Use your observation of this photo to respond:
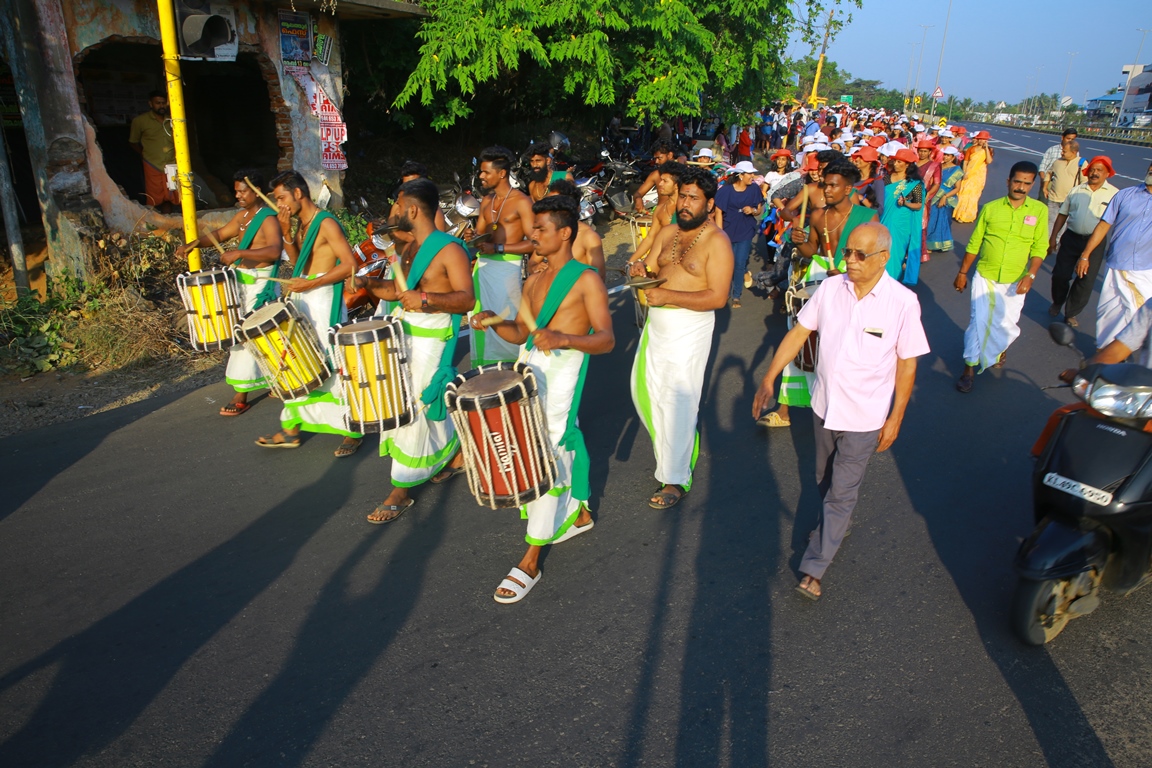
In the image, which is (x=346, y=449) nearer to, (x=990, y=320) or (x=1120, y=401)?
(x=1120, y=401)

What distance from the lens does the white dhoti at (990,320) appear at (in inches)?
275

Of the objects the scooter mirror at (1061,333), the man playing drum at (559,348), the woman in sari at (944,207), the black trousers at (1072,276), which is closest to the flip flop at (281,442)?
the man playing drum at (559,348)

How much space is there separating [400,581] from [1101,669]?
3294mm

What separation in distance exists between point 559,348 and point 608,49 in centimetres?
999

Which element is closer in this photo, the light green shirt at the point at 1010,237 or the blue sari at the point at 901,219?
the light green shirt at the point at 1010,237

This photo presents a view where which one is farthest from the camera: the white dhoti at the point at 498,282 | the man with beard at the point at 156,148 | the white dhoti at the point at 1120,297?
the man with beard at the point at 156,148

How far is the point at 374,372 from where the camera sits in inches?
181

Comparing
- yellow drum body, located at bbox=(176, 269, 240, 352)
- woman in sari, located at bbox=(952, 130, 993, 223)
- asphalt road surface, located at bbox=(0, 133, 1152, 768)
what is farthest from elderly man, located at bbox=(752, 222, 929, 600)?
woman in sari, located at bbox=(952, 130, 993, 223)

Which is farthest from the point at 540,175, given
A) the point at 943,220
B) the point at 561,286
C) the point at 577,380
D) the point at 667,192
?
the point at 943,220

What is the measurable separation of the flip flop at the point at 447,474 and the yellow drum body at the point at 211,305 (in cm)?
196

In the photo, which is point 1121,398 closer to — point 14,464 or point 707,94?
point 14,464

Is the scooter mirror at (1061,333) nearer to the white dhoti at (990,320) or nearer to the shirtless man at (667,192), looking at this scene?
the shirtless man at (667,192)

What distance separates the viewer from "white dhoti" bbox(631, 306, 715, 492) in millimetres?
4773

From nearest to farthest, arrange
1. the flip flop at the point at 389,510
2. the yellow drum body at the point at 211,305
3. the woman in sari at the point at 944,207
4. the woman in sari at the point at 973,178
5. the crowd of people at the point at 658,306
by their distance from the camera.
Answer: the crowd of people at the point at 658,306
the flip flop at the point at 389,510
the yellow drum body at the point at 211,305
the woman in sari at the point at 944,207
the woman in sari at the point at 973,178
